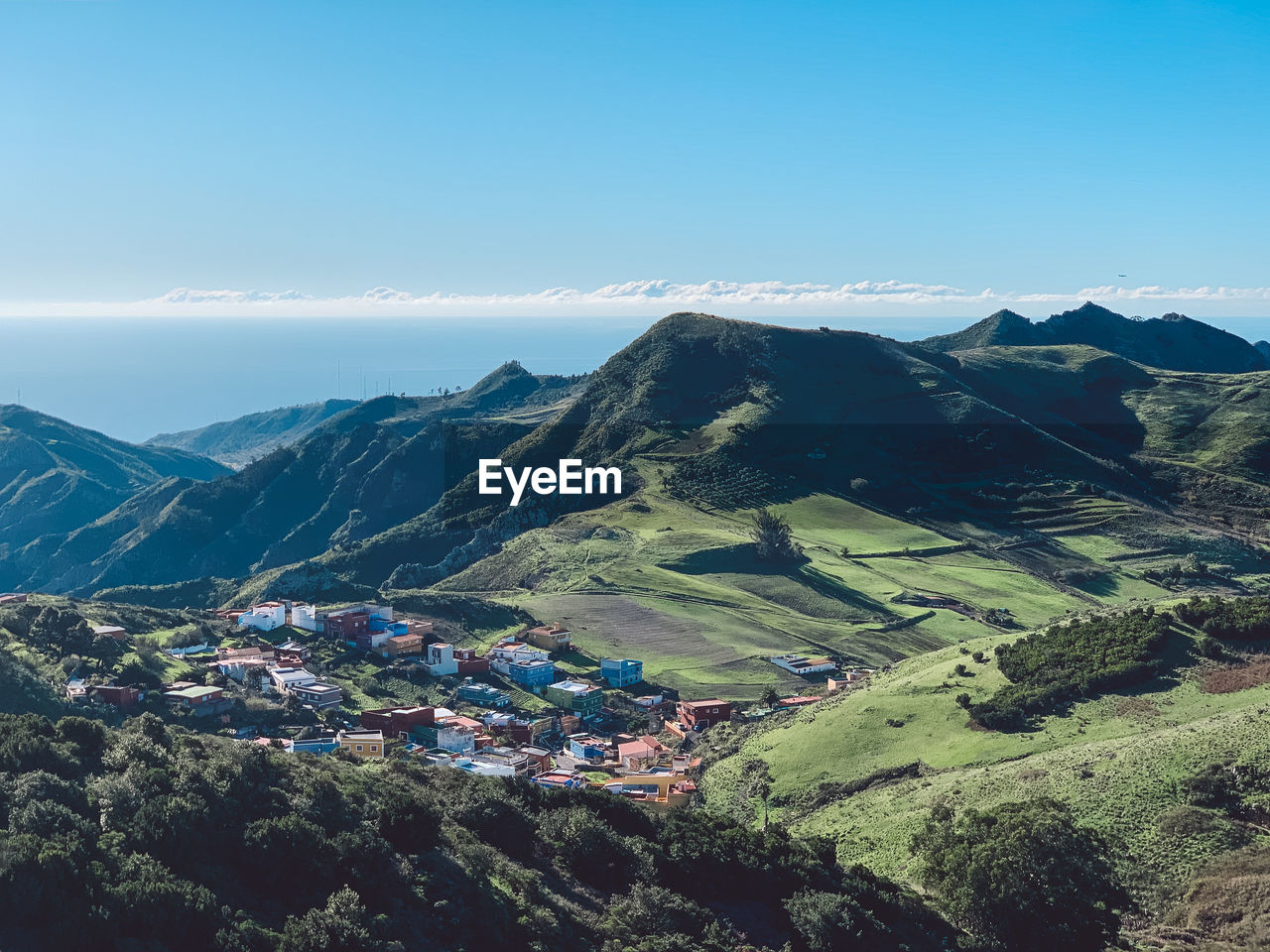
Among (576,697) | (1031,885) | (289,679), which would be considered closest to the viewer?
(1031,885)

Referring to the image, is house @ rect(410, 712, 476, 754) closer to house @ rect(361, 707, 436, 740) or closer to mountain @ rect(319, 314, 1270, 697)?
house @ rect(361, 707, 436, 740)

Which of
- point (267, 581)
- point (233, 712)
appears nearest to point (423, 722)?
point (233, 712)

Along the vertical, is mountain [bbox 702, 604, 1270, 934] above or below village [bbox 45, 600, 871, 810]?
above

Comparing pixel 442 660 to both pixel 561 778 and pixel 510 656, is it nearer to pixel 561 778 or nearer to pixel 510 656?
pixel 510 656

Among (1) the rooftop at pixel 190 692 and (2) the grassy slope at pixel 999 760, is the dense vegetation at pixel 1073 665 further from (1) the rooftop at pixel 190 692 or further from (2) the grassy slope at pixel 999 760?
(1) the rooftop at pixel 190 692

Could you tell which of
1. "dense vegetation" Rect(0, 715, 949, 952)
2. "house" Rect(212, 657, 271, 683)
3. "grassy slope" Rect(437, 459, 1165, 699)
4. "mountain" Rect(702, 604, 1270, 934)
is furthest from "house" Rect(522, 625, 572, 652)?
"dense vegetation" Rect(0, 715, 949, 952)

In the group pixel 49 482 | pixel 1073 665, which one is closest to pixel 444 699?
pixel 1073 665
